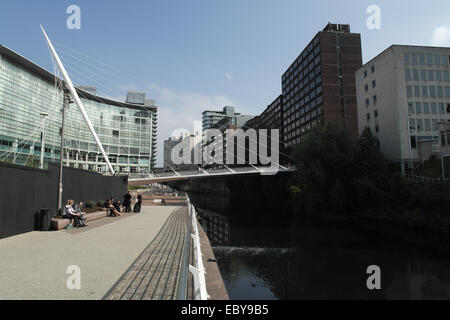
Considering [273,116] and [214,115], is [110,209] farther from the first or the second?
[214,115]

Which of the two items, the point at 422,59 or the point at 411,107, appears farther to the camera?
the point at 422,59

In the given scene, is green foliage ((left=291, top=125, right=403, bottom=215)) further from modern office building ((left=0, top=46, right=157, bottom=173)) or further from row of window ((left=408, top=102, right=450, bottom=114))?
modern office building ((left=0, top=46, right=157, bottom=173))

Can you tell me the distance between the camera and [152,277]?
525 cm

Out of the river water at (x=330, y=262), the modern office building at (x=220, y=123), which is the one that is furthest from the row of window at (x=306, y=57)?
the river water at (x=330, y=262)

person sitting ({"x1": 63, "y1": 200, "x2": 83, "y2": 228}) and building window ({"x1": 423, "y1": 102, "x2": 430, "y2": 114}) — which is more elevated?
building window ({"x1": 423, "y1": 102, "x2": 430, "y2": 114})

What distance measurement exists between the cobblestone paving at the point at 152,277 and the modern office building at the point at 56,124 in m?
23.6

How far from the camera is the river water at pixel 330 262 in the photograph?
10758mm

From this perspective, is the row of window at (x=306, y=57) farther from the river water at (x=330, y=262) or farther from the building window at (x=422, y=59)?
the river water at (x=330, y=262)

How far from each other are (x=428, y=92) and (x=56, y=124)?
3020 inches

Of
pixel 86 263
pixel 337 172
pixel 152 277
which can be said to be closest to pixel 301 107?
pixel 337 172

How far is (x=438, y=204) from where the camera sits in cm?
2350

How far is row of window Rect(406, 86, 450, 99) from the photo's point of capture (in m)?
36.7

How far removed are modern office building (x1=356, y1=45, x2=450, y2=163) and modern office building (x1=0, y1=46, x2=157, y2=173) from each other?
39458 millimetres

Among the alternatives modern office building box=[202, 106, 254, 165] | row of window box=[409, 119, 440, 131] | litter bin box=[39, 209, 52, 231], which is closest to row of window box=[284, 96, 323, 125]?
row of window box=[409, 119, 440, 131]
